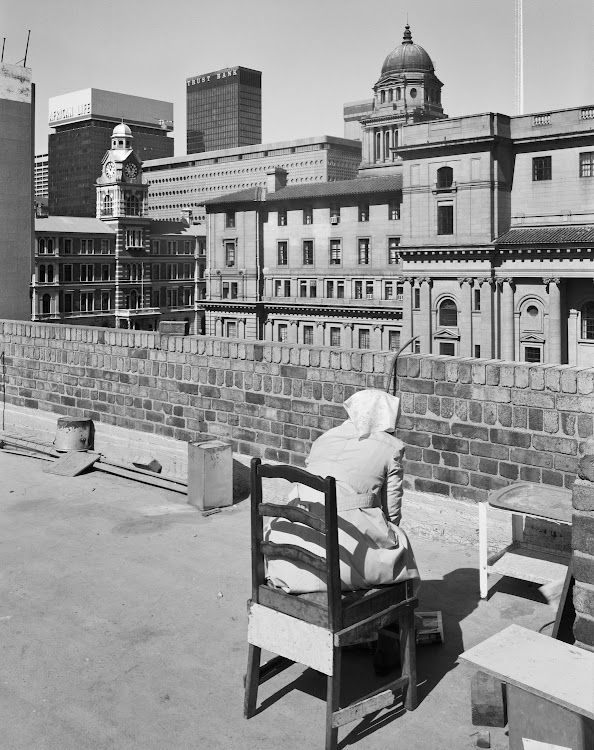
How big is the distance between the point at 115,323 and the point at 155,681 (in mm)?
93075

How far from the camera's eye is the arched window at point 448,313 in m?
59.6

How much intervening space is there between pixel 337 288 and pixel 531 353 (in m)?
22.3

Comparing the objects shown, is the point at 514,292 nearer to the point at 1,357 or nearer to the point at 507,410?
the point at 1,357

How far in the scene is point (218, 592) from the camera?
895 centimetres

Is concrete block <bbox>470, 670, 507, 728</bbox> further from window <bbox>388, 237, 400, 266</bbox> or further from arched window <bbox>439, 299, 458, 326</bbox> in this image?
window <bbox>388, 237, 400, 266</bbox>

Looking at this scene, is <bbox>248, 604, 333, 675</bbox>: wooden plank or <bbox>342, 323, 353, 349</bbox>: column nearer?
<bbox>248, 604, 333, 675</bbox>: wooden plank

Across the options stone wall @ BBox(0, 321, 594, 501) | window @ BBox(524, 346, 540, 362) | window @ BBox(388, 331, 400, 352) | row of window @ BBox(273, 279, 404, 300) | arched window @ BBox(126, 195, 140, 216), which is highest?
arched window @ BBox(126, 195, 140, 216)

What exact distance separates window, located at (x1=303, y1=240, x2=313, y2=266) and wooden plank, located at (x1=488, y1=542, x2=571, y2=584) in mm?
68233

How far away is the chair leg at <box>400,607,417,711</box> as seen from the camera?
624 centimetres

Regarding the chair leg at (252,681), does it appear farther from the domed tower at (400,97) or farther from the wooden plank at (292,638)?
the domed tower at (400,97)

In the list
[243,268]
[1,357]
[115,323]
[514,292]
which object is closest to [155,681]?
[1,357]

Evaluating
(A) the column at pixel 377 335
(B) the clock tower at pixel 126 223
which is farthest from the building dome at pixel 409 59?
(A) the column at pixel 377 335

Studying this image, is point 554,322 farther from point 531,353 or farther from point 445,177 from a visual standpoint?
point 445,177

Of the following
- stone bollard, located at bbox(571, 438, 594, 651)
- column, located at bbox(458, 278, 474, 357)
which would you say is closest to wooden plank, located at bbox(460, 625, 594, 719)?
stone bollard, located at bbox(571, 438, 594, 651)
